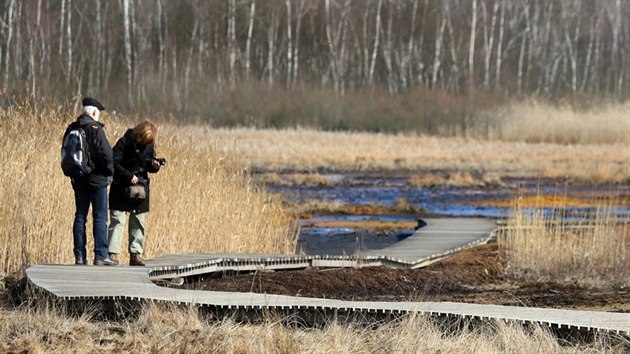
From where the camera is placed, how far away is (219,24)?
55656 millimetres

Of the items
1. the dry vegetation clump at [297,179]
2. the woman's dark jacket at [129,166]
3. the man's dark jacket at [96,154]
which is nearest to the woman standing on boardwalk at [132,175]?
the woman's dark jacket at [129,166]

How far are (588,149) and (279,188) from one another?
1244 cm

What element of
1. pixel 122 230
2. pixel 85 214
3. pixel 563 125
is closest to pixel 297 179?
pixel 563 125

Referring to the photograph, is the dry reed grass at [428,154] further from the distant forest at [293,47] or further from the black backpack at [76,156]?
the black backpack at [76,156]

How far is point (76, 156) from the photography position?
12.5m

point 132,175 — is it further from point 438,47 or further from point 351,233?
point 438,47

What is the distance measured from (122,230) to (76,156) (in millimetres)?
1194

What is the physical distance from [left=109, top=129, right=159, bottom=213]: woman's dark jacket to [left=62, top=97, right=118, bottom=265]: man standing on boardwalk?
315 mm

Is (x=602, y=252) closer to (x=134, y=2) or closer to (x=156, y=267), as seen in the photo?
(x=156, y=267)

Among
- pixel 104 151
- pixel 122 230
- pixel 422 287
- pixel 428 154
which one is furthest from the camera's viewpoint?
pixel 428 154

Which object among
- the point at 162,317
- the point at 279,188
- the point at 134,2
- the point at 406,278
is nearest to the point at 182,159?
the point at 406,278

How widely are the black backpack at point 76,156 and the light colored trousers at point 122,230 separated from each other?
2.86 ft

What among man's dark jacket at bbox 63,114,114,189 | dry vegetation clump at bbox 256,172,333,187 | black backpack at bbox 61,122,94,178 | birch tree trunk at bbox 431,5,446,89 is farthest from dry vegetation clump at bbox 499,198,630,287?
birch tree trunk at bbox 431,5,446,89

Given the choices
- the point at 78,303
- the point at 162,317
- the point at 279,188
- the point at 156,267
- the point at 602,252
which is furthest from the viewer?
the point at 279,188
